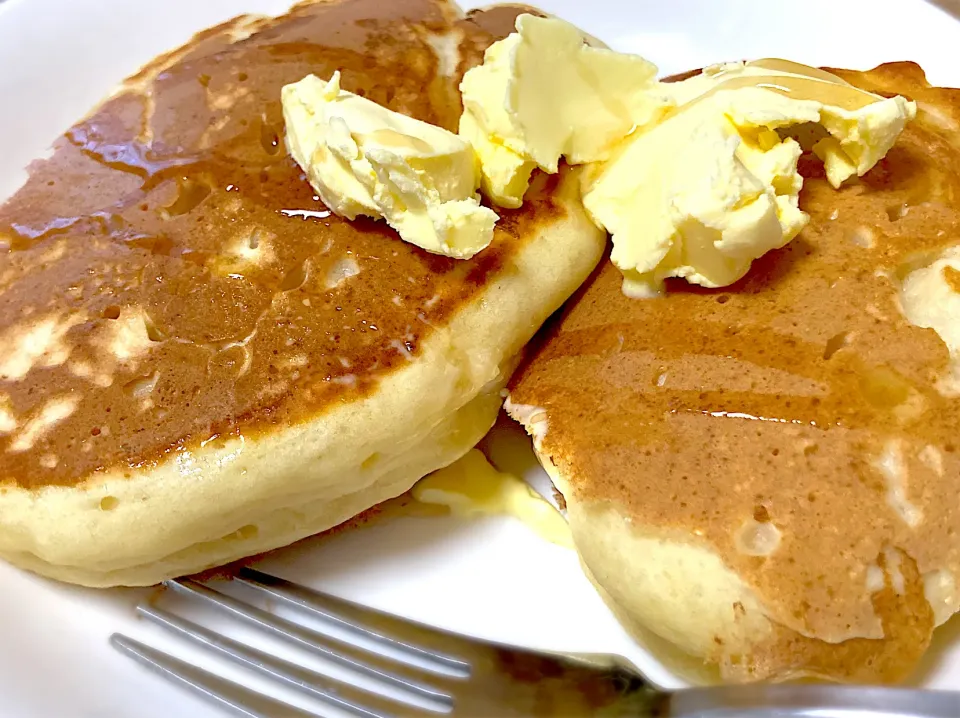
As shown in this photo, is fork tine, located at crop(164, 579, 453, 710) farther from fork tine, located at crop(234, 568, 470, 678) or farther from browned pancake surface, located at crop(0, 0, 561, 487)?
browned pancake surface, located at crop(0, 0, 561, 487)

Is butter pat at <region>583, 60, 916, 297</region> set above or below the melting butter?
above

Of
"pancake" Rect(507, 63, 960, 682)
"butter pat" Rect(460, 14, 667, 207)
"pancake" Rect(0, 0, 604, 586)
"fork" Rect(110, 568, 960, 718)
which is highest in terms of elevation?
"butter pat" Rect(460, 14, 667, 207)

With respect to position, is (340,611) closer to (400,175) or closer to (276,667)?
(276,667)

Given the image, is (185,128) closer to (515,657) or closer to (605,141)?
(605,141)

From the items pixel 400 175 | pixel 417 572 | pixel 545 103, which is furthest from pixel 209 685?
pixel 545 103

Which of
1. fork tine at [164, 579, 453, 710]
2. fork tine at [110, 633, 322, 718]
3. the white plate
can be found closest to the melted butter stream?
the white plate

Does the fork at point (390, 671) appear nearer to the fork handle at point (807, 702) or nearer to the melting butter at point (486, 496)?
the fork handle at point (807, 702)
